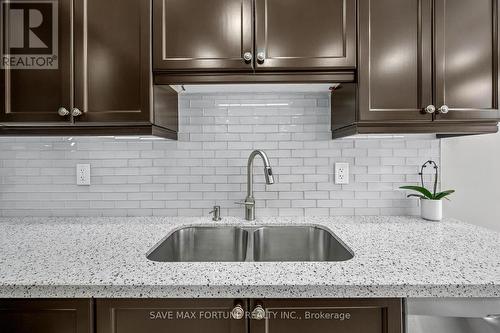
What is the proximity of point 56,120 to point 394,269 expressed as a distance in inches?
61.0

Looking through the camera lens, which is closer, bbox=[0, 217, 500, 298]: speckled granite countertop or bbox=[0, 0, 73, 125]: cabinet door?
bbox=[0, 217, 500, 298]: speckled granite countertop

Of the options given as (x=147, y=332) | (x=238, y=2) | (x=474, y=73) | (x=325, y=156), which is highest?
(x=238, y=2)

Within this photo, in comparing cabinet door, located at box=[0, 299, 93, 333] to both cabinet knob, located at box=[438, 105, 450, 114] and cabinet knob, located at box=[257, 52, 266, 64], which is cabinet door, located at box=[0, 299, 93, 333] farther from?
cabinet knob, located at box=[438, 105, 450, 114]

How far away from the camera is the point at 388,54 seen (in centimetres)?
128

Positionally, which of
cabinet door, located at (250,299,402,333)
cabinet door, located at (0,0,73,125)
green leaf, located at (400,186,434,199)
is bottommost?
cabinet door, located at (250,299,402,333)

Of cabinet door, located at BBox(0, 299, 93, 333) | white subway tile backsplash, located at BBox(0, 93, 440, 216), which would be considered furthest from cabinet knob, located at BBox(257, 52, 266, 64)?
cabinet door, located at BBox(0, 299, 93, 333)

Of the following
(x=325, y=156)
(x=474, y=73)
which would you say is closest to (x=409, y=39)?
(x=474, y=73)

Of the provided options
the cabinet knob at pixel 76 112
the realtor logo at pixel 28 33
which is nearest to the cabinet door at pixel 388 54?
the cabinet knob at pixel 76 112

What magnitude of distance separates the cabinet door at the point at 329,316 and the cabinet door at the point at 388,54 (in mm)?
798

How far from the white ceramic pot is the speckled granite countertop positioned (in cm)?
28

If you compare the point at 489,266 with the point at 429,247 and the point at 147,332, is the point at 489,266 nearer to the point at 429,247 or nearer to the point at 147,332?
the point at 429,247

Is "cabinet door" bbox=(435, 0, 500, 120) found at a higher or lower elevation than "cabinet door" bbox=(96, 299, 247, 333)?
higher

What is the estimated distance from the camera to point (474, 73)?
1.29 meters

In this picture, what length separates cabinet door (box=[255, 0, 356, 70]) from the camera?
129 centimetres
